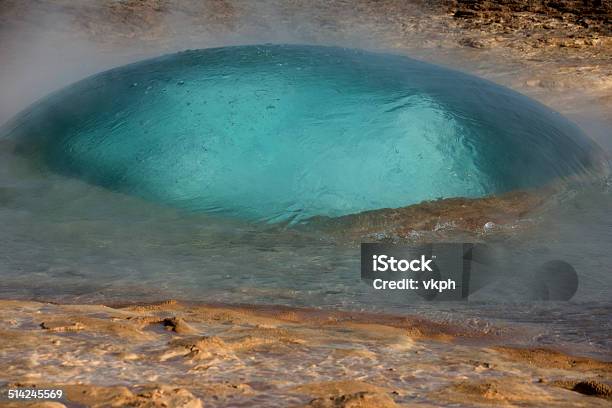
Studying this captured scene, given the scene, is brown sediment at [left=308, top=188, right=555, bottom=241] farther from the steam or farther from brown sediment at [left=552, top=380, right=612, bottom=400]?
the steam

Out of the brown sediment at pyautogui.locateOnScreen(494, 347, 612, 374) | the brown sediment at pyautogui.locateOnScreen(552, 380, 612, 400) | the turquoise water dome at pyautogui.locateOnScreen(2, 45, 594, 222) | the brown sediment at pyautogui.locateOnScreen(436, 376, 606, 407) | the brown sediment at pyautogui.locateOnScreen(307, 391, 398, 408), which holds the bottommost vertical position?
the brown sediment at pyautogui.locateOnScreen(494, 347, 612, 374)

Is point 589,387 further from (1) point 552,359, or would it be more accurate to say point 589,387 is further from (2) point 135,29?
(2) point 135,29

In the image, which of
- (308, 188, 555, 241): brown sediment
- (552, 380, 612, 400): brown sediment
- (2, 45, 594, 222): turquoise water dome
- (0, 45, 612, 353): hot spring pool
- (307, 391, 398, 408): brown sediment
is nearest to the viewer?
(307, 391, 398, 408): brown sediment

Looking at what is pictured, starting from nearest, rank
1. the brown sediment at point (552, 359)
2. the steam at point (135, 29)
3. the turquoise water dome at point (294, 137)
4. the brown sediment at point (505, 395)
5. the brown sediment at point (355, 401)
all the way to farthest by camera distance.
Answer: the brown sediment at point (355, 401) < the brown sediment at point (505, 395) < the brown sediment at point (552, 359) < the turquoise water dome at point (294, 137) < the steam at point (135, 29)

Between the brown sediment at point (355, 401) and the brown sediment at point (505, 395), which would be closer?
the brown sediment at point (355, 401)

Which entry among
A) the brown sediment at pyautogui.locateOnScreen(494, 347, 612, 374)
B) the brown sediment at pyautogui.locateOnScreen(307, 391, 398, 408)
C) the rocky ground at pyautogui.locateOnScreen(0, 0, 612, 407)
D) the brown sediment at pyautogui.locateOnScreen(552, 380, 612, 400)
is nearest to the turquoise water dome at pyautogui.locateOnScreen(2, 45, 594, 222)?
the rocky ground at pyautogui.locateOnScreen(0, 0, 612, 407)

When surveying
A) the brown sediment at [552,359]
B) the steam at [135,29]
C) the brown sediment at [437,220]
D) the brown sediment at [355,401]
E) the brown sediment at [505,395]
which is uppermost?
the steam at [135,29]

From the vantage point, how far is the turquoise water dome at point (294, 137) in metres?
5.21

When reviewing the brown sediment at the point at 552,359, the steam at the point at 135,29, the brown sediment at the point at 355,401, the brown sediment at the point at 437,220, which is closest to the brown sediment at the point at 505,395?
the brown sediment at the point at 355,401

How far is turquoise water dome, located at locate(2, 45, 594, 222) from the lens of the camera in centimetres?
521

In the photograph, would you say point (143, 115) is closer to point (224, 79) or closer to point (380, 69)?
point (224, 79)

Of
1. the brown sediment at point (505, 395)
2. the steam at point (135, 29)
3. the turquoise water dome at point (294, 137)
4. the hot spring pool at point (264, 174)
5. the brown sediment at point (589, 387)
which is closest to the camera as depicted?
the brown sediment at point (505, 395)

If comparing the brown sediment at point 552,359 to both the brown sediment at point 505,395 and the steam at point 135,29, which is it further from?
Answer: the steam at point 135,29

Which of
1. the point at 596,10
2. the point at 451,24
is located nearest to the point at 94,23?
the point at 451,24
